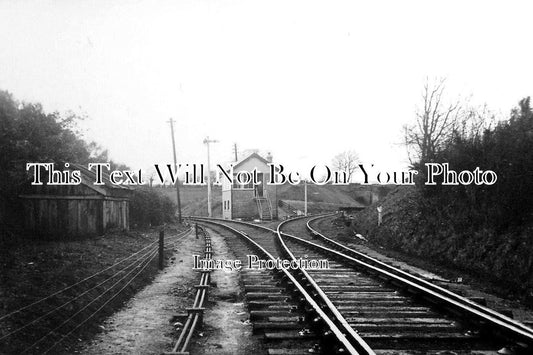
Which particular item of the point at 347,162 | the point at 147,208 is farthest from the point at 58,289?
the point at 347,162

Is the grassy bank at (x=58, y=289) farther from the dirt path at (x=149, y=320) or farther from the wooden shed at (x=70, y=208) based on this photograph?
the wooden shed at (x=70, y=208)

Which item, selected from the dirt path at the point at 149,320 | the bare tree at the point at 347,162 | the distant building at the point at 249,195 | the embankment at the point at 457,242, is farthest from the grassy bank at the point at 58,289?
the bare tree at the point at 347,162

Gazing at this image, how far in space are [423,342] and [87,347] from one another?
4.38 meters

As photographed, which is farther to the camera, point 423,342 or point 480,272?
point 480,272

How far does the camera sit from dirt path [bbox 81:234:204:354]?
18.0 feet

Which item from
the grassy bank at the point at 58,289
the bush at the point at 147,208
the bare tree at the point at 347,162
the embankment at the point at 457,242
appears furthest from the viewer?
the bare tree at the point at 347,162

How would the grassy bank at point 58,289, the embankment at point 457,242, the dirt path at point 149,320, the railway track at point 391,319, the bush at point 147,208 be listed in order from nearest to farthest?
the railway track at point 391,319
the grassy bank at point 58,289
the dirt path at point 149,320
the embankment at point 457,242
the bush at point 147,208

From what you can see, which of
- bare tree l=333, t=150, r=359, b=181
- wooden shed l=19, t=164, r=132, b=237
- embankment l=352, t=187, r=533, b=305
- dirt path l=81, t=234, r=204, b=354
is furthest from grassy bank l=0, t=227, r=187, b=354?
bare tree l=333, t=150, r=359, b=181

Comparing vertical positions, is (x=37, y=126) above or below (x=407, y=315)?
above

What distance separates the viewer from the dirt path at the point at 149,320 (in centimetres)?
547

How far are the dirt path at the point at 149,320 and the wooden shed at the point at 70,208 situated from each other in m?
4.56

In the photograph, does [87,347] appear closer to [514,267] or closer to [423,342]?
[423,342]

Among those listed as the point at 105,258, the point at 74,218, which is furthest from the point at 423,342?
the point at 74,218

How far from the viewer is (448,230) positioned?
12203 mm
